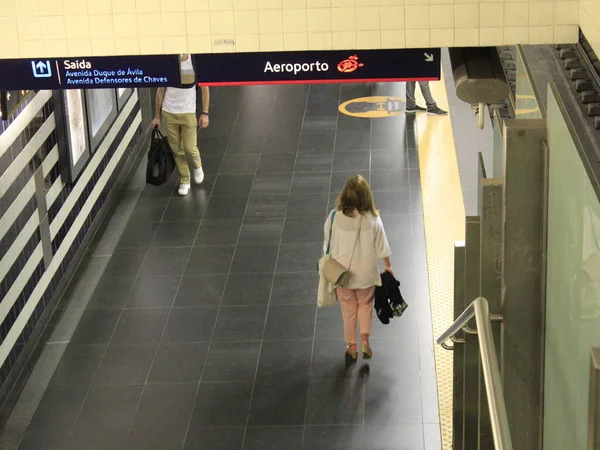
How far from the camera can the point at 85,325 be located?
9.11 metres

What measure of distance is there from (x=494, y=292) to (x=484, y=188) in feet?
1.33

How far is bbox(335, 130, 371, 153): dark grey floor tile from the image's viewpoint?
12586mm

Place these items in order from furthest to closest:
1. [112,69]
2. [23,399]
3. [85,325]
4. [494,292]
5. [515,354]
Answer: [85,325] < [23,399] < [112,69] < [494,292] < [515,354]

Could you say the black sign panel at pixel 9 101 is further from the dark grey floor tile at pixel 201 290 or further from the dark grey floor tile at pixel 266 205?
the dark grey floor tile at pixel 266 205

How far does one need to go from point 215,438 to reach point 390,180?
484cm

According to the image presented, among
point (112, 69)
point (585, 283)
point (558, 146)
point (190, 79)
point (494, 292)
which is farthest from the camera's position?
point (190, 79)

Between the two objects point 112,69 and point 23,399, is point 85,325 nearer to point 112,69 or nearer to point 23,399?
point 23,399

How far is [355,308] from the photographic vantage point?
26.9 ft

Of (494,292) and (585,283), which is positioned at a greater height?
(585,283)

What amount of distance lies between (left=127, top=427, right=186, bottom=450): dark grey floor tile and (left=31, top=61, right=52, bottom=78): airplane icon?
258cm

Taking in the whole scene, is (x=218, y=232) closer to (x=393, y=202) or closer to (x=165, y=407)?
(x=393, y=202)

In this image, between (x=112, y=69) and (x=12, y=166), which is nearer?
(x=112, y=69)

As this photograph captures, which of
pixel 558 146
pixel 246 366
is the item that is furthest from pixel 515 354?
pixel 246 366

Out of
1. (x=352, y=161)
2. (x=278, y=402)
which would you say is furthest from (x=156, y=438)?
(x=352, y=161)
